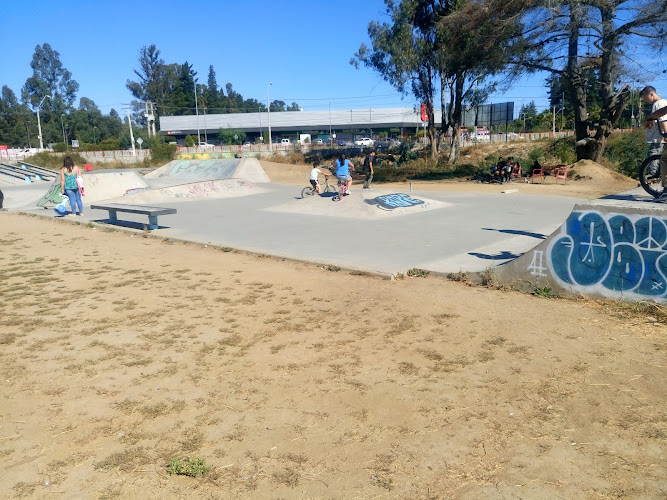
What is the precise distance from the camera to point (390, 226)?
13148 mm

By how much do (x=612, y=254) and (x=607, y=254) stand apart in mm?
57

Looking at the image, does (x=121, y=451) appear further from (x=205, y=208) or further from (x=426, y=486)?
(x=205, y=208)

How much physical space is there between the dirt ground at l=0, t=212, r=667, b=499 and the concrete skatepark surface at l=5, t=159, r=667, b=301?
1074mm

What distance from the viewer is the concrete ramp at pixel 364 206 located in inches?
599

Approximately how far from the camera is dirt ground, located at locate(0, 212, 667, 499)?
3178mm

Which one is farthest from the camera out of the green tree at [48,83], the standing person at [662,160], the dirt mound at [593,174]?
A: the green tree at [48,83]

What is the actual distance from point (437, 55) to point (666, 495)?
113 feet

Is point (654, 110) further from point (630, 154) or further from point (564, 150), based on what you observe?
point (564, 150)

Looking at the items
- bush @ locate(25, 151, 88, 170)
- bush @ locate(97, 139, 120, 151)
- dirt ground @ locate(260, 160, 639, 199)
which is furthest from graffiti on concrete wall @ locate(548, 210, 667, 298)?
bush @ locate(97, 139, 120, 151)

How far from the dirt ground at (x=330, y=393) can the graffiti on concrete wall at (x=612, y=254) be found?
0.35 metres

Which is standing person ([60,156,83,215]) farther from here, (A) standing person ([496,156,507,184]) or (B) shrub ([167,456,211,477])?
(A) standing person ([496,156,507,184])

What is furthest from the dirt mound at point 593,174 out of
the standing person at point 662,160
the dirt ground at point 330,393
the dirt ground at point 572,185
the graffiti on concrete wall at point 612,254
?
the dirt ground at point 330,393

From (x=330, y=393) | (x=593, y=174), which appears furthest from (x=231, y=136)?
(x=330, y=393)

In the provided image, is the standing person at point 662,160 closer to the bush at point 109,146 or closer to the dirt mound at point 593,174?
the dirt mound at point 593,174
